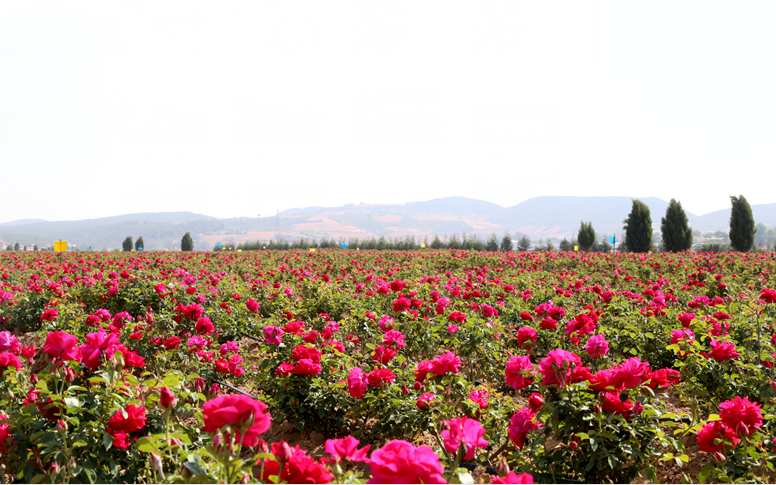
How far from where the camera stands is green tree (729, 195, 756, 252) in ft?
88.6

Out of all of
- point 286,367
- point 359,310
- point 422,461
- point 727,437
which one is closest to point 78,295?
point 359,310

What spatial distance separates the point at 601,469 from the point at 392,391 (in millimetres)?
1389

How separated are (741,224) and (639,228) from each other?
6.71m

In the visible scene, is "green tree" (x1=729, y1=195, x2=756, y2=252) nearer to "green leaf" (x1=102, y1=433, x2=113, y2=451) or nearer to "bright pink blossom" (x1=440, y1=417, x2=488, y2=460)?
"bright pink blossom" (x1=440, y1=417, x2=488, y2=460)

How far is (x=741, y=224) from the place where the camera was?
27.2m

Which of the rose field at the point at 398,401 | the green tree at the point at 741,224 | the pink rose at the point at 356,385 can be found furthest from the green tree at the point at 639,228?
the pink rose at the point at 356,385

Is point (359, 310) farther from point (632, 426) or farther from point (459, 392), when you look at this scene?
point (632, 426)

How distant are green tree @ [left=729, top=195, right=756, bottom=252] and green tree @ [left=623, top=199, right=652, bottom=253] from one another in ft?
17.5

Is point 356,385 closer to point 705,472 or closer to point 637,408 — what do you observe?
point 637,408

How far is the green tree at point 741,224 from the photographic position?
27016 mm

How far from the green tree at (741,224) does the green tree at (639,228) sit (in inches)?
210

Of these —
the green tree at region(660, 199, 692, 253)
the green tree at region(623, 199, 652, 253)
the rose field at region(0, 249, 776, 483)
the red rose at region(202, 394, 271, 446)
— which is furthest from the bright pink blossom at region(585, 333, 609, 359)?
the green tree at region(660, 199, 692, 253)

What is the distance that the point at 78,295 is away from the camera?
7.03 meters

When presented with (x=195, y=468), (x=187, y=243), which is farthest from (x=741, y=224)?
(x=187, y=243)
